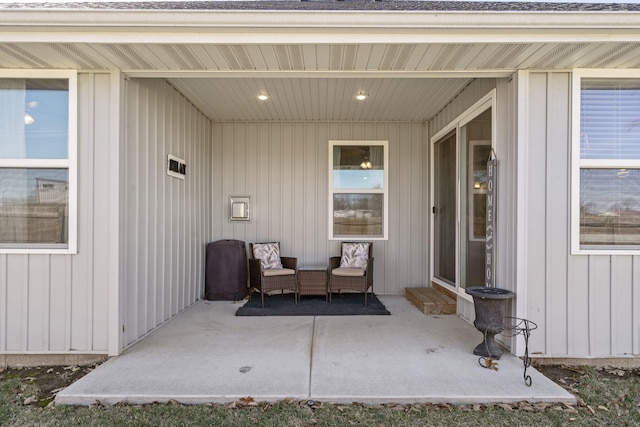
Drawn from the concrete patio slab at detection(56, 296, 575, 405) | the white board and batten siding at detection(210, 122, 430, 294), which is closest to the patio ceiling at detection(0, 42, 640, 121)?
the white board and batten siding at detection(210, 122, 430, 294)

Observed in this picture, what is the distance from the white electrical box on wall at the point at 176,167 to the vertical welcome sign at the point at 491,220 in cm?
349

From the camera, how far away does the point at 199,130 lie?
5129 millimetres

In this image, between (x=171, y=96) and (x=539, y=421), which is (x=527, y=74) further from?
(x=171, y=96)

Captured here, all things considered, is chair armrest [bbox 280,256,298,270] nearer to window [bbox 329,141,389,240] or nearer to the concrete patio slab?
window [bbox 329,141,389,240]

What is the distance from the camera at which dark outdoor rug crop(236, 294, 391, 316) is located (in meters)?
4.48

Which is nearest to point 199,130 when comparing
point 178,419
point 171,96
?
point 171,96

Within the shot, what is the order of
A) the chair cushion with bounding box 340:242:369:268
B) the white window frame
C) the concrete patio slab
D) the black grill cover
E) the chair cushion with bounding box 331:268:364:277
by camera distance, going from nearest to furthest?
1. the concrete patio slab
2. the white window frame
3. the chair cushion with bounding box 331:268:364:277
4. the black grill cover
5. the chair cushion with bounding box 340:242:369:268

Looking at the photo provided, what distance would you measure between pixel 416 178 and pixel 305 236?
6.57 feet

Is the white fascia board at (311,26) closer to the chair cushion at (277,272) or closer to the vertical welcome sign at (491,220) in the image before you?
the vertical welcome sign at (491,220)

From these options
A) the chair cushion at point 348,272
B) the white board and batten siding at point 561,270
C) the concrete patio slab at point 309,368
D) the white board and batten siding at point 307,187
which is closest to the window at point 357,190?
the white board and batten siding at point 307,187

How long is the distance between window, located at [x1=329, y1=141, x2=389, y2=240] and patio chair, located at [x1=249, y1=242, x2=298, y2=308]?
97 cm

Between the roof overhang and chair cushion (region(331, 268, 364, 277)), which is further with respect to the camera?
chair cushion (region(331, 268, 364, 277))

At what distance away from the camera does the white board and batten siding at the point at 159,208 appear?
11.0ft

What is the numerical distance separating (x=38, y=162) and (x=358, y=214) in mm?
4056
